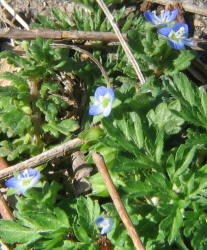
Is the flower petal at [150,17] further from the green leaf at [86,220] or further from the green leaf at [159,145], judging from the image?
the green leaf at [86,220]

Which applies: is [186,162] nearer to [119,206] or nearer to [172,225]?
[172,225]

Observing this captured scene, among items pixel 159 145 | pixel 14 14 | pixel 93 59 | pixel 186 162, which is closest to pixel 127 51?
pixel 93 59

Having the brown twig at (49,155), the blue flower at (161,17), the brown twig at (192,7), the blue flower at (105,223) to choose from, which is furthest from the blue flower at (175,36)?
the blue flower at (105,223)

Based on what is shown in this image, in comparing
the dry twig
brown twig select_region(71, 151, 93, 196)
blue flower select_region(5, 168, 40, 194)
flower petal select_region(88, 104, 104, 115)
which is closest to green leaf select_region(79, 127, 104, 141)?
flower petal select_region(88, 104, 104, 115)

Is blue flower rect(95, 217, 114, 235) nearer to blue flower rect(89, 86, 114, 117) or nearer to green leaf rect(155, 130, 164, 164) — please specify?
green leaf rect(155, 130, 164, 164)

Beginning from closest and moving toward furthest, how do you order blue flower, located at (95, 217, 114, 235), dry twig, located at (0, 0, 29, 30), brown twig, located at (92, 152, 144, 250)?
brown twig, located at (92, 152, 144, 250) → blue flower, located at (95, 217, 114, 235) → dry twig, located at (0, 0, 29, 30)

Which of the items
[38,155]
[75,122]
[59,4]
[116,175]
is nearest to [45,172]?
[38,155]
